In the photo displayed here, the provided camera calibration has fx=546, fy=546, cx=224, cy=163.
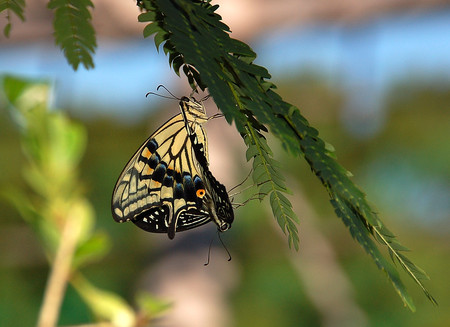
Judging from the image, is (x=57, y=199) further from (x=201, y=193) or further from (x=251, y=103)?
(x=251, y=103)

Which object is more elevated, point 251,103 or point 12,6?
point 12,6

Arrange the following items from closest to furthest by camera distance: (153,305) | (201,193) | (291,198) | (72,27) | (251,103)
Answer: (251,103), (72,27), (201,193), (153,305), (291,198)

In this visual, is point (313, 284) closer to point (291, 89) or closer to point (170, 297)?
point (170, 297)

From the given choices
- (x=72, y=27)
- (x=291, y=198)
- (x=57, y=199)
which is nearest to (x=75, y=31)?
(x=72, y=27)

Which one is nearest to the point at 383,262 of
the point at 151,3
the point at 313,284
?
the point at 151,3

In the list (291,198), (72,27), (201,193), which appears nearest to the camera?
(72,27)

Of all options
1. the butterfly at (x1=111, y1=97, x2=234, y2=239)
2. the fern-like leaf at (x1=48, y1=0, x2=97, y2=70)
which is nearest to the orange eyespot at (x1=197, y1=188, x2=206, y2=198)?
the butterfly at (x1=111, y1=97, x2=234, y2=239)
